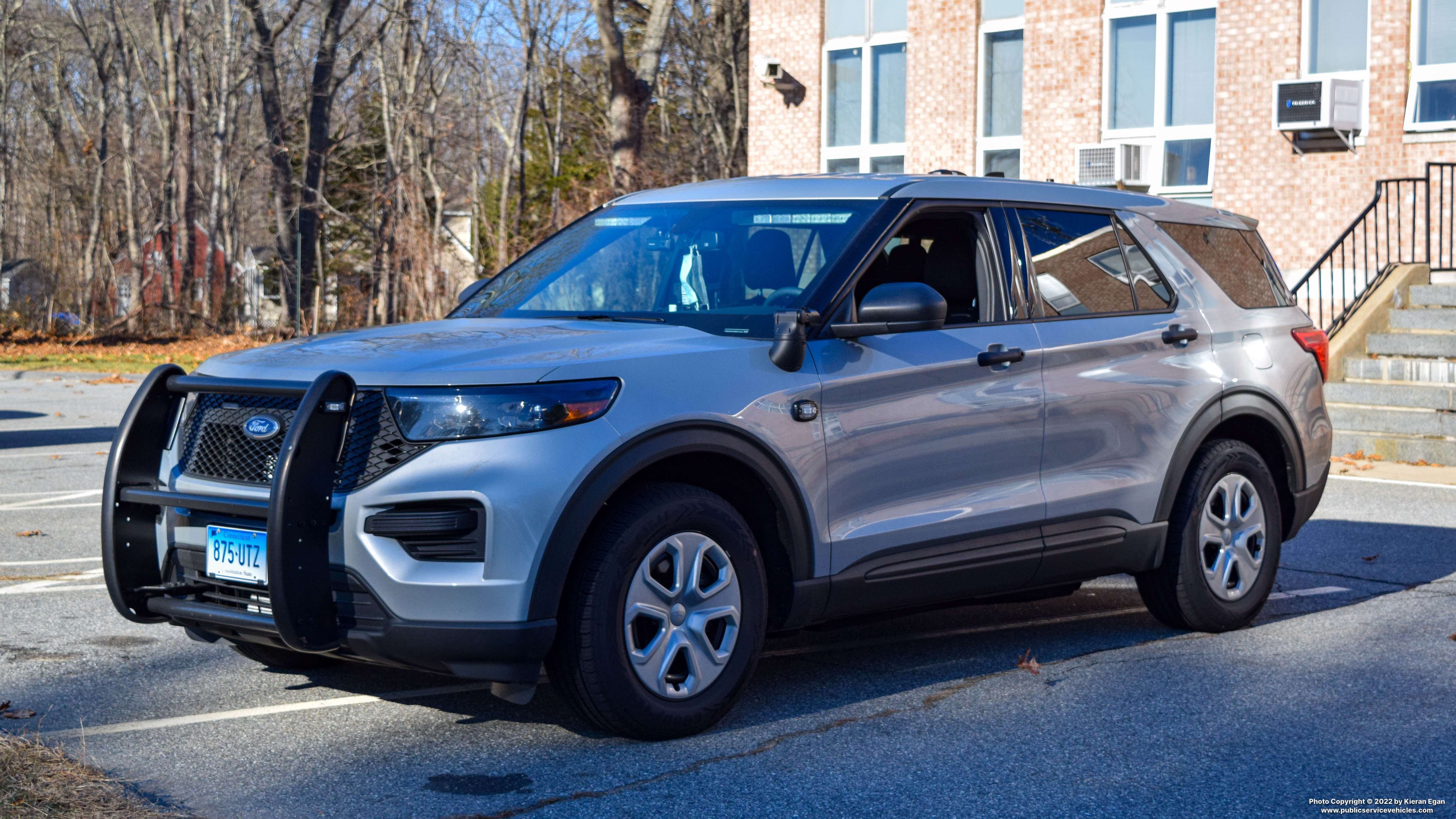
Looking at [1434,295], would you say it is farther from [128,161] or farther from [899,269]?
[128,161]

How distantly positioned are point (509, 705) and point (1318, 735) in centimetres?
272

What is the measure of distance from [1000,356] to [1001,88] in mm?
18771

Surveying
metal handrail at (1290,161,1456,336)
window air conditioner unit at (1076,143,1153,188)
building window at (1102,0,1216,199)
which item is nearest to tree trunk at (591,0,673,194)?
window air conditioner unit at (1076,143,1153,188)

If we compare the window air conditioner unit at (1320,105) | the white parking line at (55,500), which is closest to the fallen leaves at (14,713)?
the white parking line at (55,500)

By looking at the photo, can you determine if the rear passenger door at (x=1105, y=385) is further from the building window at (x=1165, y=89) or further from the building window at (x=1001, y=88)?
the building window at (x=1001, y=88)

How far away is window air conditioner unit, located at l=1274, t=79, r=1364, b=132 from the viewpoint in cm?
1919

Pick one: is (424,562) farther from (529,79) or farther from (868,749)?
(529,79)

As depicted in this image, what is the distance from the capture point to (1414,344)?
14633 millimetres

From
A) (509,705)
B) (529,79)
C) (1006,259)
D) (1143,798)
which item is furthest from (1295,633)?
(529,79)

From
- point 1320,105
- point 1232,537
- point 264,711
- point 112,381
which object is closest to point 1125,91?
point 1320,105

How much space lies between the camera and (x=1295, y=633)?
646 centimetres

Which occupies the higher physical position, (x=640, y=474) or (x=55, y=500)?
(x=640, y=474)

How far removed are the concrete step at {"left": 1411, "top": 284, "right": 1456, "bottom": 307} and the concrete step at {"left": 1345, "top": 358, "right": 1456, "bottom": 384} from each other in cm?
138

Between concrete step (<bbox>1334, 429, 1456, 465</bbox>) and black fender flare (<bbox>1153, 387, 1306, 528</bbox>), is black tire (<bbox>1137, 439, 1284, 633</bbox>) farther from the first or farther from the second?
concrete step (<bbox>1334, 429, 1456, 465</bbox>)
